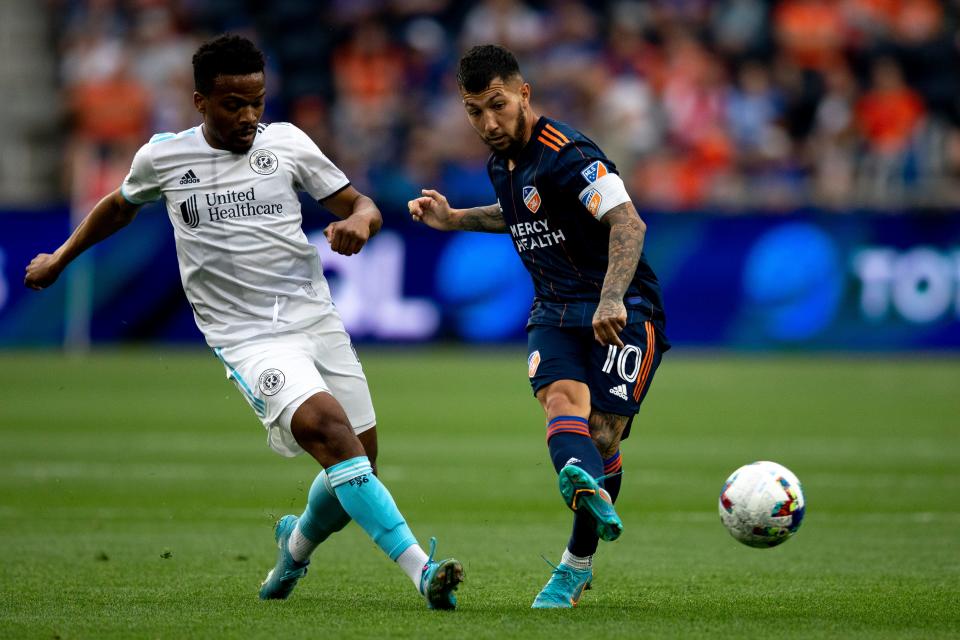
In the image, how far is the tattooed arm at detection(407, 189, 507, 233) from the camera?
6.95 meters

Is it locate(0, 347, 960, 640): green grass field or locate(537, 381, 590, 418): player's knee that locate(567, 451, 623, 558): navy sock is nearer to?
locate(0, 347, 960, 640): green grass field

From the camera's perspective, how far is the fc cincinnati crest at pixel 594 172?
619 centimetres

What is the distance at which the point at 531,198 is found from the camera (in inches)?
252

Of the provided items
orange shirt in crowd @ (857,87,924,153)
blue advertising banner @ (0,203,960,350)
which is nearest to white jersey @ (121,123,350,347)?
blue advertising banner @ (0,203,960,350)

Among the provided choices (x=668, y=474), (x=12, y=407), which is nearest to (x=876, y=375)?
(x=668, y=474)

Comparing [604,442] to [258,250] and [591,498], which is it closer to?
[591,498]

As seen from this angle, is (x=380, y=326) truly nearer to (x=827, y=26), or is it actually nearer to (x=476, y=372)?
(x=476, y=372)

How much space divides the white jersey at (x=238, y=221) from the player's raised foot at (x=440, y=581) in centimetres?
121

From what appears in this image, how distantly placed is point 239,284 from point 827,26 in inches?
707

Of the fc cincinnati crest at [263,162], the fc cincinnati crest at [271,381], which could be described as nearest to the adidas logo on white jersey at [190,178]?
the fc cincinnati crest at [263,162]

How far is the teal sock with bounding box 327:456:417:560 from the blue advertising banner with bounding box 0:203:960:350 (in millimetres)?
12881

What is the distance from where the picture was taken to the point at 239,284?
6.34 m

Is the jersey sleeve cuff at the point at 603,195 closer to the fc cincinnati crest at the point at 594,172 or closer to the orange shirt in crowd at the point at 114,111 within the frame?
the fc cincinnati crest at the point at 594,172

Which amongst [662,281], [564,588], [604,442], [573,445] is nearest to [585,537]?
[564,588]
